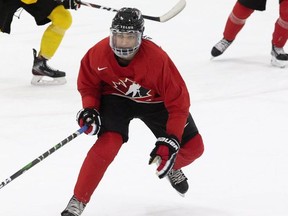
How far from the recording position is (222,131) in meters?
3.39

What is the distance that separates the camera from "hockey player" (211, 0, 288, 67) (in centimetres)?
437

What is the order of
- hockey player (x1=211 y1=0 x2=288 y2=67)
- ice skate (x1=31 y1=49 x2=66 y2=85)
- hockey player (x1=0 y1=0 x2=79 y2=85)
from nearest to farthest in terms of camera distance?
hockey player (x1=0 y1=0 x2=79 y2=85)
ice skate (x1=31 y1=49 x2=66 y2=85)
hockey player (x1=211 y1=0 x2=288 y2=67)

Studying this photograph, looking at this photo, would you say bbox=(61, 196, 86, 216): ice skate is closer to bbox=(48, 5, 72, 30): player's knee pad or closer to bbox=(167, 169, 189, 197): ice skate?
bbox=(167, 169, 189, 197): ice skate

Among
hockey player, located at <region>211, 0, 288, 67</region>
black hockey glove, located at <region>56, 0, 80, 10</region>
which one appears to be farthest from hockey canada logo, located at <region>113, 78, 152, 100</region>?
hockey player, located at <region>211, 0, 288, 67</region>

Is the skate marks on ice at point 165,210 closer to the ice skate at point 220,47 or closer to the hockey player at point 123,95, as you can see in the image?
the hockey player at point 123,95

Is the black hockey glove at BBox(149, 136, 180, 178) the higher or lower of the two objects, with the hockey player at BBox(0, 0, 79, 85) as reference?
higher

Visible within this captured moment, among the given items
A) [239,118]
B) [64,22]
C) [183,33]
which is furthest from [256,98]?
[183,33]

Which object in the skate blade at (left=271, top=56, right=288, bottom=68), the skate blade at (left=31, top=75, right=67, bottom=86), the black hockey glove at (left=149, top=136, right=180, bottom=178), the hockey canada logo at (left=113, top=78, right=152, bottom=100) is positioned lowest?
the skate blade at (left=271, top=56, right=288, bottom=68)

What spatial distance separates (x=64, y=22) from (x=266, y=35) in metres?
1.82

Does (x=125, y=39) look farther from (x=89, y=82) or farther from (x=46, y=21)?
(x=46, y=21)

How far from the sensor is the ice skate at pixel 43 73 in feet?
13.5

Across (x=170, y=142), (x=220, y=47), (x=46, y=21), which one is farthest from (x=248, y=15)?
(x=170, y=142)

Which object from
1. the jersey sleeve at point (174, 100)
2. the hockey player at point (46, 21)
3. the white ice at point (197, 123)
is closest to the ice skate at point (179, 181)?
the white ice at point (197, 123)

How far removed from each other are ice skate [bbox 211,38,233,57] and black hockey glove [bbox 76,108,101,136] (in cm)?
233
